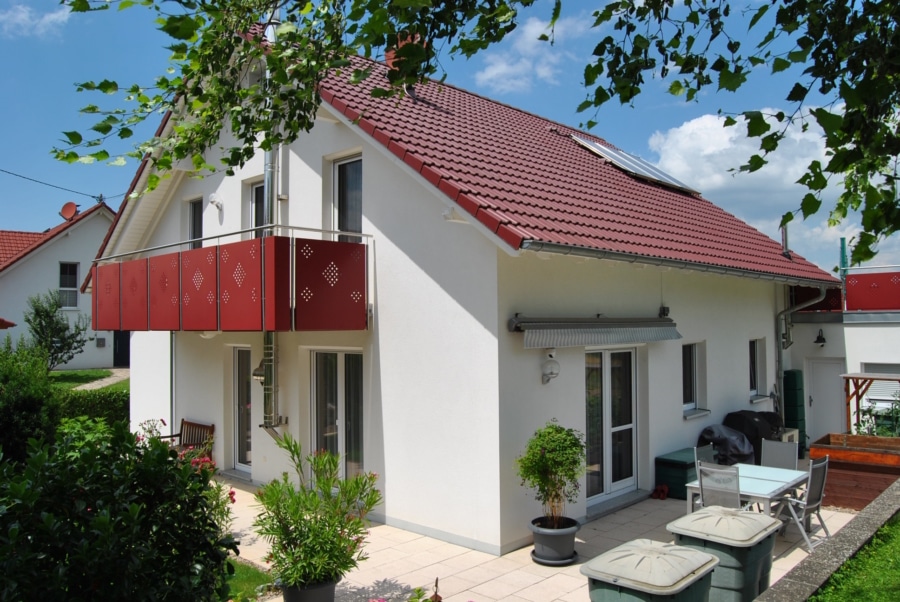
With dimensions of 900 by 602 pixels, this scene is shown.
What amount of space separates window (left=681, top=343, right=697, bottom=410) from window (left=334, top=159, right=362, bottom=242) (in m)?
6.08

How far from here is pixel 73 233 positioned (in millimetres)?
28734

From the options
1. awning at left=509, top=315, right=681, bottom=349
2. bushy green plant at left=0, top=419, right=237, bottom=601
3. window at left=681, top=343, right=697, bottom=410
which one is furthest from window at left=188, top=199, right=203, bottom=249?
bushy green plant at left=0, top=419, right=237, bottom=601

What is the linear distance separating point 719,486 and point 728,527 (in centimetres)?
239

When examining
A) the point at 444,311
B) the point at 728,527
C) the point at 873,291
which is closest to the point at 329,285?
the point at 444,311

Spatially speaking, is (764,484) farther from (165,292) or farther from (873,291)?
(873,291)

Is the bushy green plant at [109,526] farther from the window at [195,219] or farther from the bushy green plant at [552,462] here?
the window at [195,219]

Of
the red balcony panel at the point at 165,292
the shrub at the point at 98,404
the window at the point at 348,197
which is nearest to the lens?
the window at the point at 348,197

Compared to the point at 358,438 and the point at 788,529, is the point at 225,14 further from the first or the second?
the point at 788,529

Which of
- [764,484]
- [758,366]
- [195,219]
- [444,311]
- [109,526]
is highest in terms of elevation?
[195,219]

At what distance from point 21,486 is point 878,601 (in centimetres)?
533

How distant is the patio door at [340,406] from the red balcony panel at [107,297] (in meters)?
4.30

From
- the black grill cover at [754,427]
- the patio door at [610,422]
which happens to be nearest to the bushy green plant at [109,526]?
the patio door at [610,422]

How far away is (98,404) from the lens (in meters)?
17.1

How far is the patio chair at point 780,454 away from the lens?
9.40 m
